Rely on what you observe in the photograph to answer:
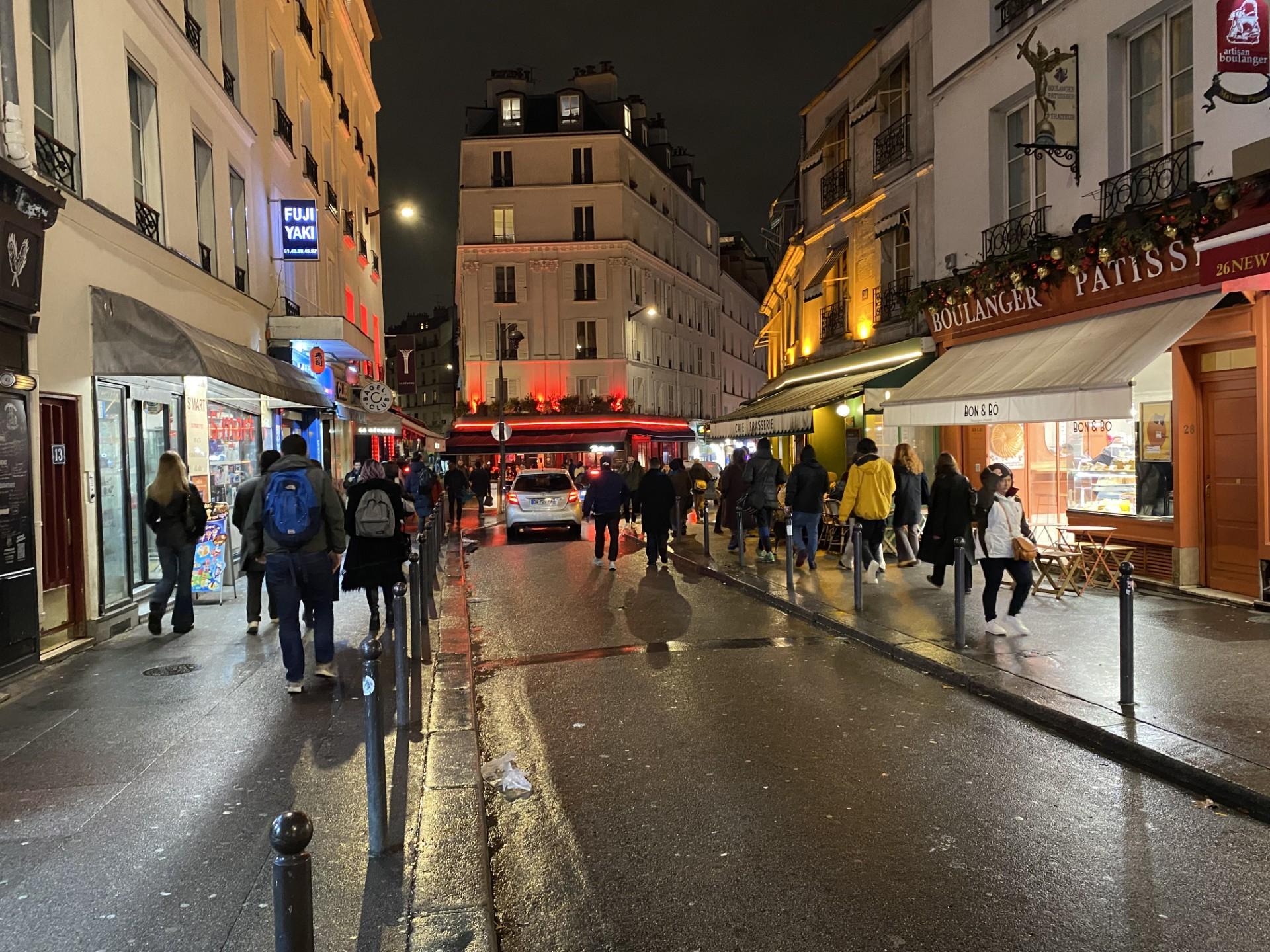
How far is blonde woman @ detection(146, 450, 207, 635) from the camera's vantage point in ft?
29.1

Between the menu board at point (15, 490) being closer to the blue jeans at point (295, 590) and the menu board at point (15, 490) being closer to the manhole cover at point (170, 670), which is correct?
the manhole cover at point (170, 670)

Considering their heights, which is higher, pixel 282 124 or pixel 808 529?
pixel 282 124

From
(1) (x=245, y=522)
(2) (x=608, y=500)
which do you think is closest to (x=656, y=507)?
(2) (x=608, y=500)

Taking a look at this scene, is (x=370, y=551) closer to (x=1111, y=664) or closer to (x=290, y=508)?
(x=290, y=508)

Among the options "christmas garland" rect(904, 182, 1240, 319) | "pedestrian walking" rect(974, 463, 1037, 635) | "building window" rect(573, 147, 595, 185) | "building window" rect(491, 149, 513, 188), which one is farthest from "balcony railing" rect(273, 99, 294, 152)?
"building window" rect(573, 147, 595, 185)

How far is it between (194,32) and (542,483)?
36.7ft

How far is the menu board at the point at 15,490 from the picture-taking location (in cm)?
704

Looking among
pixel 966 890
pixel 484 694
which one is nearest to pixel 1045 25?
pixel 484 694

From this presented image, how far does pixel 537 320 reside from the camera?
159ft

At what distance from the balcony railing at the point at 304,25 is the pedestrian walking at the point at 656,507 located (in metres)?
13.1

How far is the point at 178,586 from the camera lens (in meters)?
9.14

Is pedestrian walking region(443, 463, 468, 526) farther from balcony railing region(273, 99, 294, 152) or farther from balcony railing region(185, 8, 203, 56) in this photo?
balcony railing region(185, 8, 203, 56)

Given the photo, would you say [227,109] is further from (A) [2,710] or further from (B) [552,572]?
(A) [2,710]

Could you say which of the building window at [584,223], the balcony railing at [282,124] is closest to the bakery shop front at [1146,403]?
the balcony railing at [282,124]
